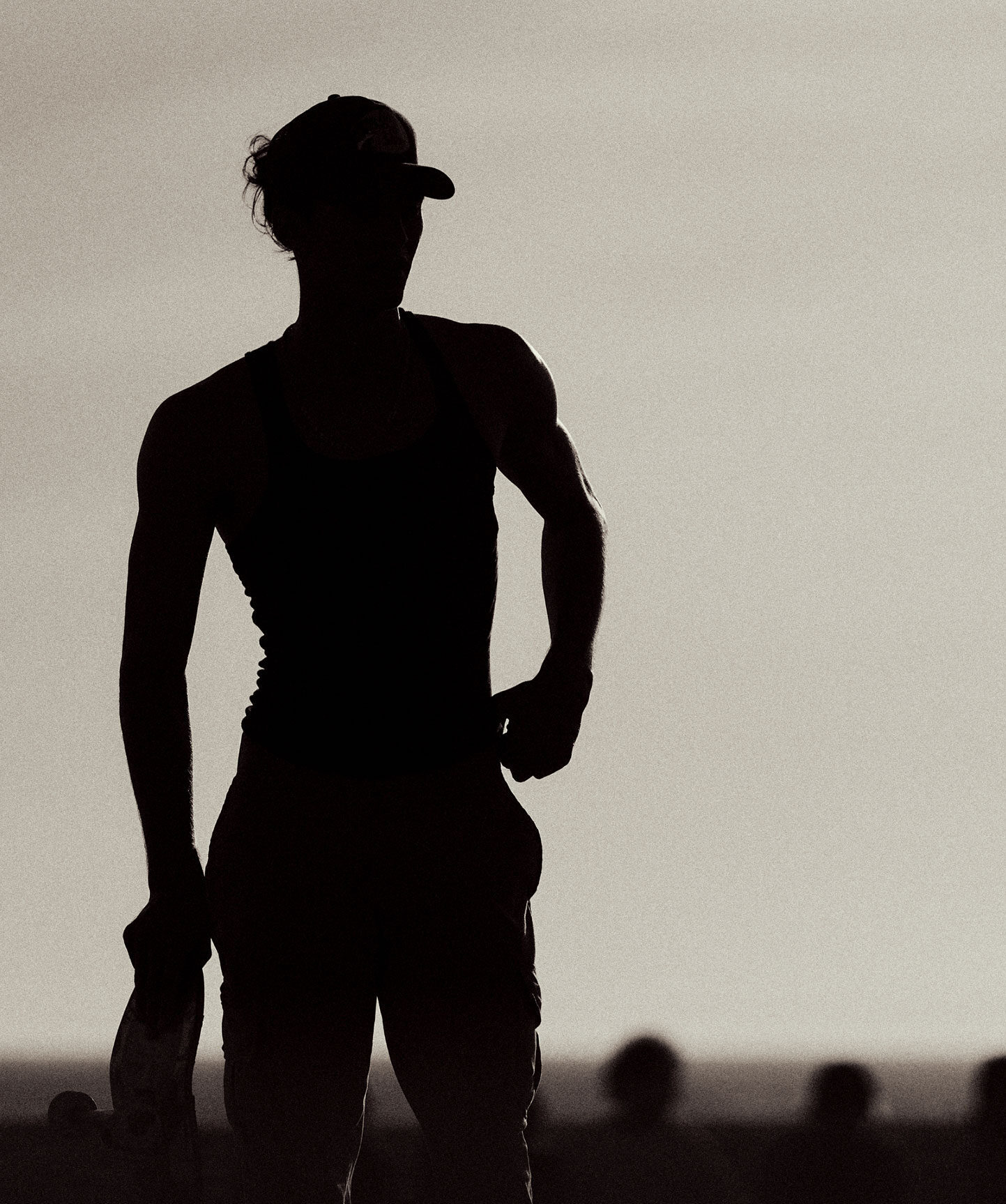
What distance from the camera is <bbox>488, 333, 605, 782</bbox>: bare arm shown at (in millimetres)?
3918

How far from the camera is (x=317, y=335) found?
3.97 metres

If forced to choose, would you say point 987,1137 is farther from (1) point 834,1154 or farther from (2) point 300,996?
(2) point 300,996

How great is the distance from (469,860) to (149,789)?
0.62 meters

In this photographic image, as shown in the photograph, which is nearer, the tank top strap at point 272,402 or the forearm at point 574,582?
the tank top strap at point 272,402

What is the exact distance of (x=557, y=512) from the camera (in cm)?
407

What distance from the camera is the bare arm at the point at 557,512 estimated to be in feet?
12.9

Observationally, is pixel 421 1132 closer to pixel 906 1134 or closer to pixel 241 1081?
pixel 241 1081

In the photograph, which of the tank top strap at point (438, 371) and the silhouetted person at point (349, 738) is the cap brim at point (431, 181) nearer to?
the silhouetted person at point (349, 738)

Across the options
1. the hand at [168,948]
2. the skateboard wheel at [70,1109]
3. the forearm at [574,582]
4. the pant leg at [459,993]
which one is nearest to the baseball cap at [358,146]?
the forearm at [574,582]

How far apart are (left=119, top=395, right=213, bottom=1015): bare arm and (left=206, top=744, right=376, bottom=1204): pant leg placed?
0.12 metres

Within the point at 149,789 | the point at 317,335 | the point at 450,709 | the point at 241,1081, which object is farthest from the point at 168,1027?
the point at 317,335

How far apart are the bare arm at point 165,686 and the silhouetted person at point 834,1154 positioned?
4.49m

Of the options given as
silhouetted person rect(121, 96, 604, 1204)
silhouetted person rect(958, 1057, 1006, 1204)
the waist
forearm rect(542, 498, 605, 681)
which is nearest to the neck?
silhouetted person rect(121, 96, 604, 1204)

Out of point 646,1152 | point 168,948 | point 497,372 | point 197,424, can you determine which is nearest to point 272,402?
point 197,424
